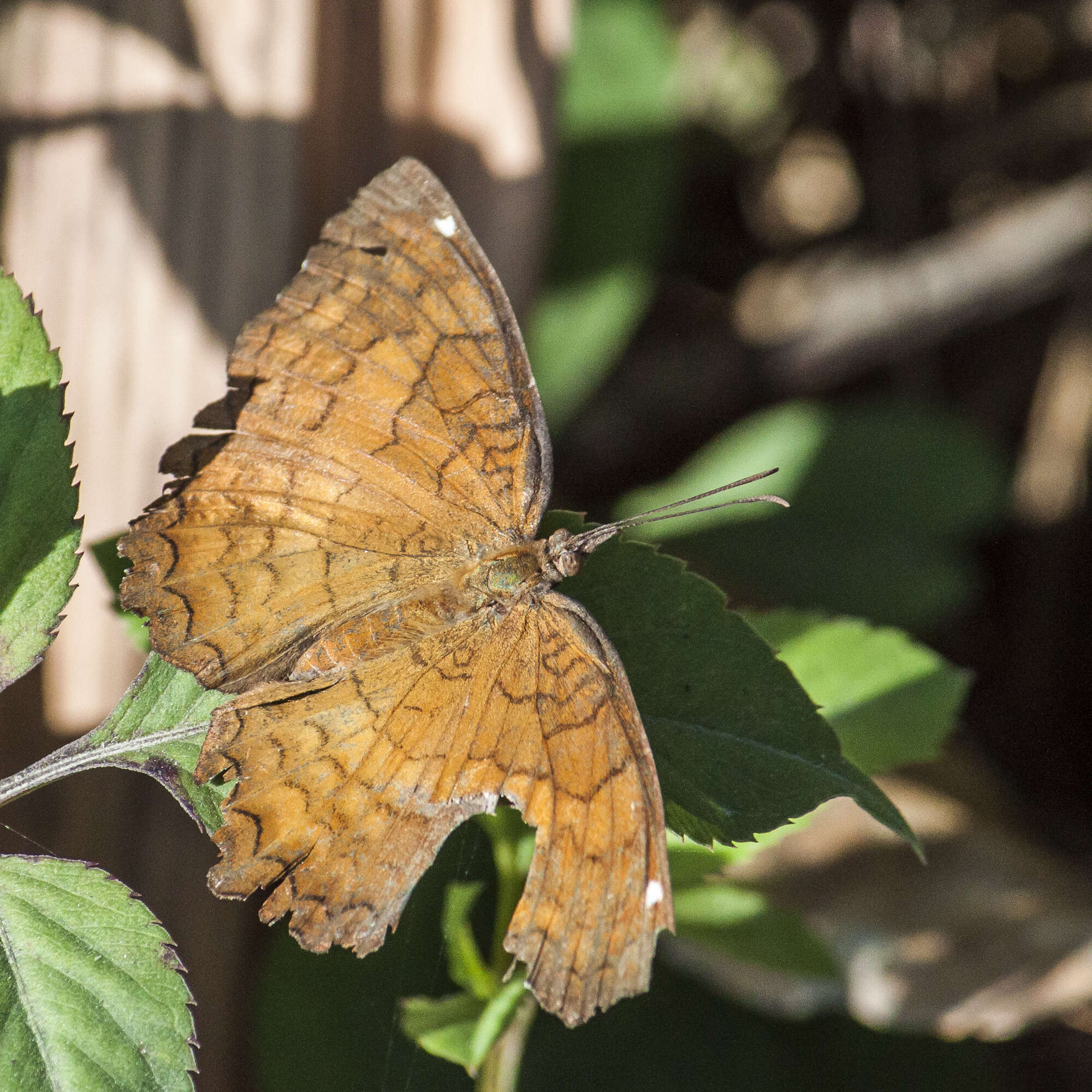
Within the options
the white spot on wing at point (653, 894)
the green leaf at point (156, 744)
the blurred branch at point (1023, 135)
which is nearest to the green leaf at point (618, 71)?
the blurred branch at point (1023, 135)

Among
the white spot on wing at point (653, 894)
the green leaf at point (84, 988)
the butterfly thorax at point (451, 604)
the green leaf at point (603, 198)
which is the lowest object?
the green leaf at point (84, 988)

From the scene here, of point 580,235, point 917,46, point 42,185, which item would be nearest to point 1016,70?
point 917,46

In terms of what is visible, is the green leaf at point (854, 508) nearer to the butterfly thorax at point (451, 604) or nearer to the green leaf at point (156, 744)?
the butterfly thorax at point (451, 604)

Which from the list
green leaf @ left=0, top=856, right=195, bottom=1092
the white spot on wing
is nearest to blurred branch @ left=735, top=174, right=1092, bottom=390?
the white spot on wing

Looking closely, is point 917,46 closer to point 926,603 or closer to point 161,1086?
point 926,603

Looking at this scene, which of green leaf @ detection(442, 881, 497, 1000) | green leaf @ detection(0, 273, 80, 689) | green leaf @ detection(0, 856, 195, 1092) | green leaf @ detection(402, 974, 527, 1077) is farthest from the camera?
green leaf @ detection(442, 881, 497, 1000)

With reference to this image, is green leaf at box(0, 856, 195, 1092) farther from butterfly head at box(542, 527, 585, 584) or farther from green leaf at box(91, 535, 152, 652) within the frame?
butterfly head at box(542, 527, 585, 584)
